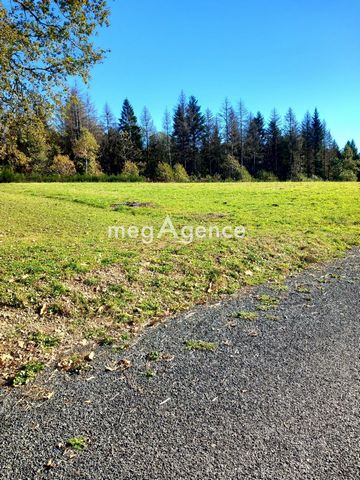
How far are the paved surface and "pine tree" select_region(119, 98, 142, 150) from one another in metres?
56.5

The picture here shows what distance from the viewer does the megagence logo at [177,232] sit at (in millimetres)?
9523

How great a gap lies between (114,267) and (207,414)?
4017mm

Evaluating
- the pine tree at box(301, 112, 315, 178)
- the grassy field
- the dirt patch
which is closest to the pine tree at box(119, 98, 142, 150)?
the pine tree at box(301, 112, 315, 178)

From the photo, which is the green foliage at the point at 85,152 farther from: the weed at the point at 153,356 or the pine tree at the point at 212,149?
the weed at the point at 153,356

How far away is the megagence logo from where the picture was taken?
9.52m

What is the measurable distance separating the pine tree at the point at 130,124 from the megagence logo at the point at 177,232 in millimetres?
49154

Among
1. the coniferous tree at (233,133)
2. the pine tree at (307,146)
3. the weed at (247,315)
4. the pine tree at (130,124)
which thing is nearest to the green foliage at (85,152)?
the pine tree at (130,124)

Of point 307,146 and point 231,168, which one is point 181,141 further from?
point 307,146

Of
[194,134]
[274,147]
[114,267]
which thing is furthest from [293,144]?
[114,267]

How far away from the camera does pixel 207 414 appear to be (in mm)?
2941

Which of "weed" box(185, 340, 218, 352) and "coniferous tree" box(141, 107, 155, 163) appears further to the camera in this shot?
"coniferous tree" box(141, 107, 155, 163)

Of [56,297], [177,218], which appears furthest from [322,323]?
[177,218]

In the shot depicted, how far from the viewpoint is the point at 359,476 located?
7.70 ft

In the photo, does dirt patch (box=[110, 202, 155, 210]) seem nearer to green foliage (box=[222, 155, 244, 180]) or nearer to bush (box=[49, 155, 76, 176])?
bush (box=[49, 155, 76, 176])
